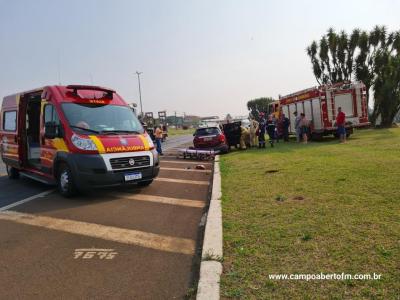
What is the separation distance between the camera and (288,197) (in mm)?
6613

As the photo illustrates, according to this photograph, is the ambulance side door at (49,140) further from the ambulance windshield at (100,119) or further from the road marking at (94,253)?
the road marking at (94,253)

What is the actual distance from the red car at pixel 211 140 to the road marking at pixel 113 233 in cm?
1156

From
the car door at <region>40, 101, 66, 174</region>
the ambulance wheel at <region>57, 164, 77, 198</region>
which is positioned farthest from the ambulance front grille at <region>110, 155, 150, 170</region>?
the car door at <region>40, 101, 66, 174</region>

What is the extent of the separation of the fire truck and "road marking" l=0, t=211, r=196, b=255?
16.0 meters

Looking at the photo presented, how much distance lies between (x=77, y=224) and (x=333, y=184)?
469 cm

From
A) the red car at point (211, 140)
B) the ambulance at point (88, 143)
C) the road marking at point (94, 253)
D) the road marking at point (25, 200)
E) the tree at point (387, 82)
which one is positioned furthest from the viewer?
the tree at point (387, 82)

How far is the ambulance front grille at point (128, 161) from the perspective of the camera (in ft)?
26.0

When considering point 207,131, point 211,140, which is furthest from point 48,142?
point 207,131

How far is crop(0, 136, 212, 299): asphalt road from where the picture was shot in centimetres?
379

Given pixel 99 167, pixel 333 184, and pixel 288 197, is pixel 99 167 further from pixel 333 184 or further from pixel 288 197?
pixel 333 184

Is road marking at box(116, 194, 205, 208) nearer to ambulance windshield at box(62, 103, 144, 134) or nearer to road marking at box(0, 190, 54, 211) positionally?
ambulance windshield at box(62, 103, 144, 134)

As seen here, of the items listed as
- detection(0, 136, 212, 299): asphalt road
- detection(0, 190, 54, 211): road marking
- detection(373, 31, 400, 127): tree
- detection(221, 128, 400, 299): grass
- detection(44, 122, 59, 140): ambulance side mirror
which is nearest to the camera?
detection(221, 128, 400, 299): grass

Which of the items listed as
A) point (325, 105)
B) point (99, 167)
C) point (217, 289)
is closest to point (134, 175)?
point (99, 167)

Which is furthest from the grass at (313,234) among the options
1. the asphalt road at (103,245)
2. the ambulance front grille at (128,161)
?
the ambulance front grille at (128,161)
